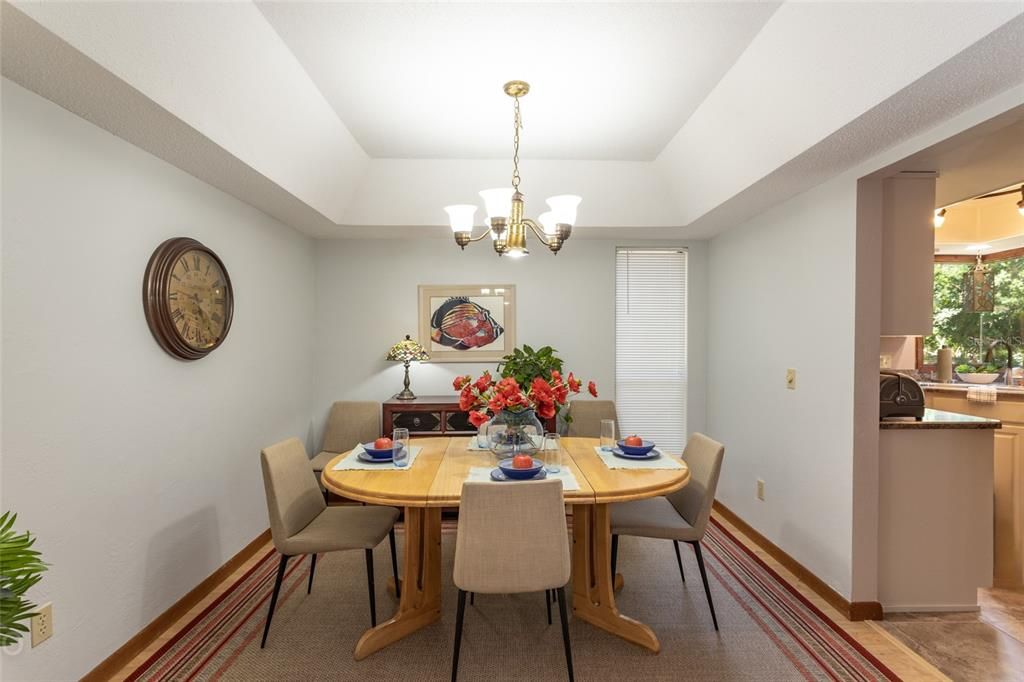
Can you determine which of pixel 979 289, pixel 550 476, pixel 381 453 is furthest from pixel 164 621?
pixel 979 289

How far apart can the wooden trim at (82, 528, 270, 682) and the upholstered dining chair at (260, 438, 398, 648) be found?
1.52 feet

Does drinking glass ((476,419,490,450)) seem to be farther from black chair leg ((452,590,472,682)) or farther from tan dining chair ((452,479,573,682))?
black chair leg ((452,590,472,682))

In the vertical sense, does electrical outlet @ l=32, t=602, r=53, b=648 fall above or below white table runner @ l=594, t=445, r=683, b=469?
below

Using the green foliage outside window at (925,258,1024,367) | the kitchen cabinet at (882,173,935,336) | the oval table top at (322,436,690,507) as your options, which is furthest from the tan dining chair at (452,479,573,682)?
the green foliage outside window at (925,258,1024,367)

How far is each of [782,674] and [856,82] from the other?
226 centimetres

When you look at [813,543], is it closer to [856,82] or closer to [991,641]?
[991,641]

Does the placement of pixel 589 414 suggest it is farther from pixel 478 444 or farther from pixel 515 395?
pixel 515 395

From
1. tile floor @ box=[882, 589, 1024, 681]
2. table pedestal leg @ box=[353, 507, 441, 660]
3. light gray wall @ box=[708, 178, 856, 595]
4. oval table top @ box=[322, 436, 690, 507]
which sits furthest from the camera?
light gray wall @ box=[708, 178, 856, 595]

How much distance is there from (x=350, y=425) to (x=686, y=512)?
2.57 meters

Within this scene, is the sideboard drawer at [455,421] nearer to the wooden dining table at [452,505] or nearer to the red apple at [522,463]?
the wooden dining table at [452,505]

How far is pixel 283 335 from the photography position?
3732 mm

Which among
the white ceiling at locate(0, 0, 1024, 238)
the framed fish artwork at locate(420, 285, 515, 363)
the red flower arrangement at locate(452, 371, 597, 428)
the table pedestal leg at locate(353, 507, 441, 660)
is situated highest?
the white ceiling at locate(0, 0, 1024, 238)

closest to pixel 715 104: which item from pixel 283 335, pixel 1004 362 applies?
pixel 283 335

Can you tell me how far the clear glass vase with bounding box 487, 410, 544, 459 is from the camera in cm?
256
